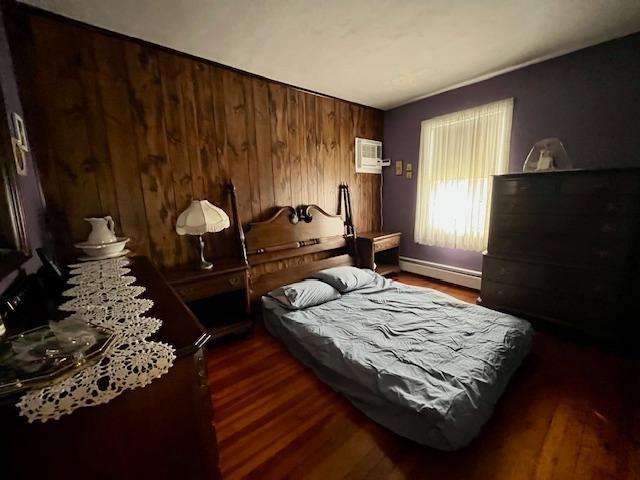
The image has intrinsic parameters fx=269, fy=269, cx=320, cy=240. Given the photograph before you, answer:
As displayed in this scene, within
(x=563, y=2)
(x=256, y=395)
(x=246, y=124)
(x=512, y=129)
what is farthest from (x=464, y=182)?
(x=256, y=395)

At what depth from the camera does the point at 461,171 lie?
9.96 feet

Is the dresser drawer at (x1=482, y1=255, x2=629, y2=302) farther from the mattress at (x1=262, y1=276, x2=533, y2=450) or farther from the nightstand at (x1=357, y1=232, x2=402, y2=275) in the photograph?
the nightstand at (x1=357, y1=232, x2=402, y2=275)

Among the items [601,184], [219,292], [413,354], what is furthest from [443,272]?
[219,292]

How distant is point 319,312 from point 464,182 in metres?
2.22

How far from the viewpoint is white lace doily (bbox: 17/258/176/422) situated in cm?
51

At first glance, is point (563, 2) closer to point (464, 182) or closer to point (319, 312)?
point (464, 182)

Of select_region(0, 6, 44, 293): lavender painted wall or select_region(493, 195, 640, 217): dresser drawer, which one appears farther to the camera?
select_region(493, 195, 640, 217): dresser drawer

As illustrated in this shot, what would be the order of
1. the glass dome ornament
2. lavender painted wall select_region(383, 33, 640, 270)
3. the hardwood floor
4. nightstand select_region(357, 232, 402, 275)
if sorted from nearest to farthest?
the hardwood floor
lavender painted wall select_region(383, 33, 640, 270)
the glass dome ornament
nightstand select_region(357, 232, 402, 275)

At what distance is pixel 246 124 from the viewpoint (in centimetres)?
249

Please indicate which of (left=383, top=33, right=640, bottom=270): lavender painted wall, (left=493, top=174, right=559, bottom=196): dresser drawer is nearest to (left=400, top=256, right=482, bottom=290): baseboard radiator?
(left=383, top=33, right=640, bottom=270): lavender painted wall

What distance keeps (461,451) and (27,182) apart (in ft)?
8.58

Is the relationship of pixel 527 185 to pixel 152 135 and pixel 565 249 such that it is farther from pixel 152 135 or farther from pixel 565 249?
pixel 152 135

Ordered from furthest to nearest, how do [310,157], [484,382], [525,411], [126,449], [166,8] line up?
1. [310,157]
2. [166,8]
3. [525,411]
4. [484,382]
5. [126,449]

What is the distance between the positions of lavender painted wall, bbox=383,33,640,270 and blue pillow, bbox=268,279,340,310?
1878 millimetres
